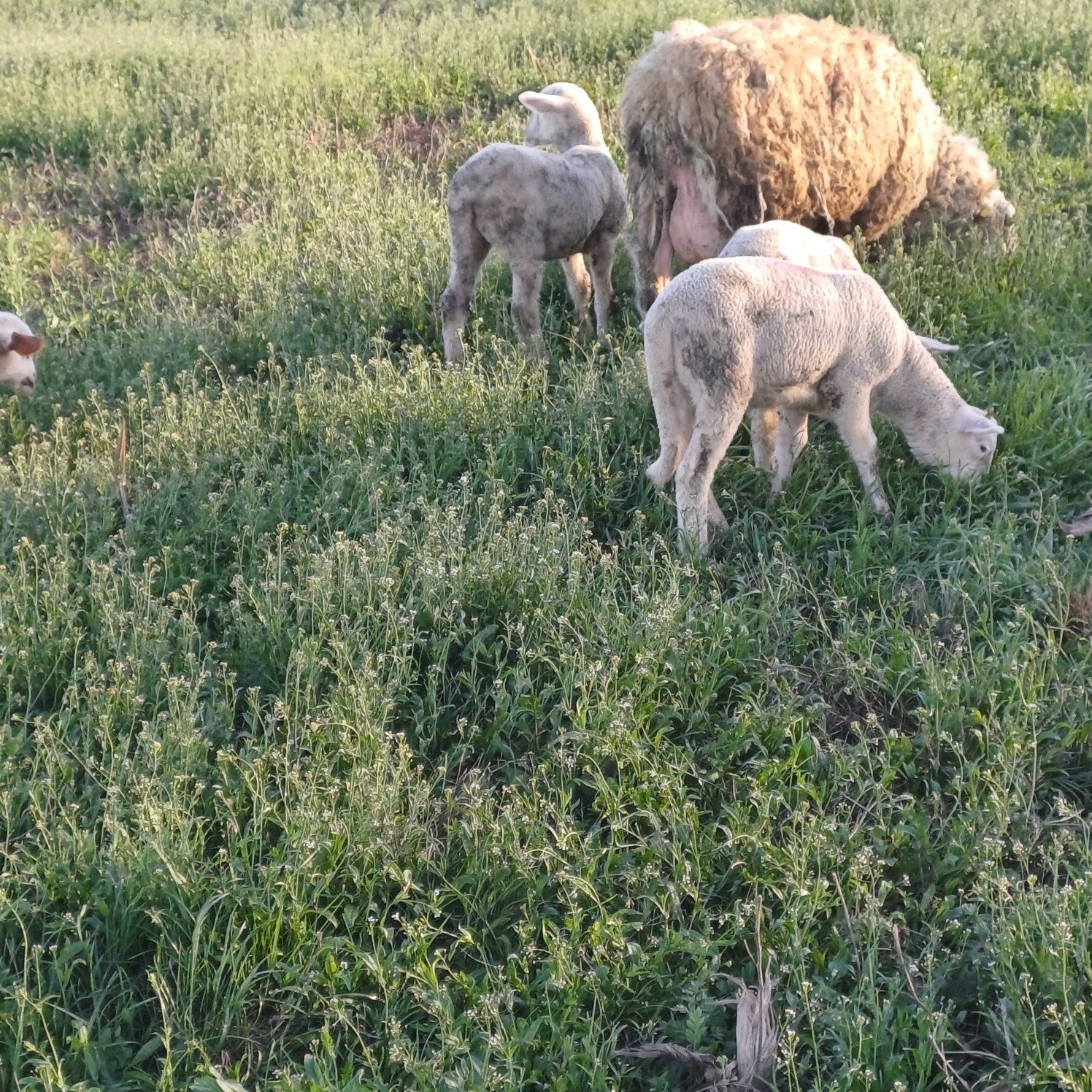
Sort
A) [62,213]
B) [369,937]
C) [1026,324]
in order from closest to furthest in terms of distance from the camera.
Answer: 1. [369,937]
2. [1026,324]
3. [62,213]

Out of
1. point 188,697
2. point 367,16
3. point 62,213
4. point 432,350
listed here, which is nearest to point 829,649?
point 188,697

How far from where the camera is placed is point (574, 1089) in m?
2.72

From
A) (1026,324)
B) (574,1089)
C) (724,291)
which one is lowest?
(574,1089)

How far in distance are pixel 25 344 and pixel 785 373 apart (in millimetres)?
4221

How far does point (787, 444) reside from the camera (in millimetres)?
5031

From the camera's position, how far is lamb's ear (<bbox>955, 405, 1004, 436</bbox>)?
16.0ft

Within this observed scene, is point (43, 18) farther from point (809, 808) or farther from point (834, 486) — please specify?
point (809, 808)

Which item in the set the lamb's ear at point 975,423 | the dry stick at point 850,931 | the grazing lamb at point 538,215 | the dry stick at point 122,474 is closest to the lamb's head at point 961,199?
the grazing lamb at point 538,215

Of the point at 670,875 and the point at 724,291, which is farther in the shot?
the point at 724,291

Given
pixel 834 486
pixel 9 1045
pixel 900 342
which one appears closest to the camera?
pixel 9 1045

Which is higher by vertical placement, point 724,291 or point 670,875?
point 724,291

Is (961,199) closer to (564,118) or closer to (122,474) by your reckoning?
(564,118)

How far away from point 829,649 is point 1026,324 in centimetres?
285

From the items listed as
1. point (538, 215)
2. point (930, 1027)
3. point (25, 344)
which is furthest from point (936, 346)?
point (25, 344)
